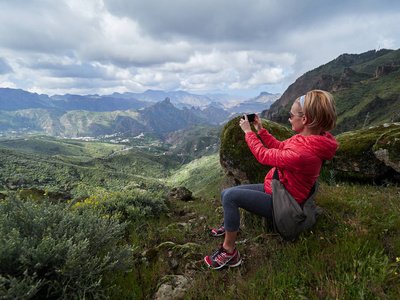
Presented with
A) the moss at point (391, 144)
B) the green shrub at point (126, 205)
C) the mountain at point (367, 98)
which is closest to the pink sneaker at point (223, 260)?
the green shrub at point (126, 205)

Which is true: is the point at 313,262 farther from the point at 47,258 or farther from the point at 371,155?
the point at 371,155

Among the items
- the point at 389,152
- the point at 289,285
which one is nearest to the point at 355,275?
the point at 289,285

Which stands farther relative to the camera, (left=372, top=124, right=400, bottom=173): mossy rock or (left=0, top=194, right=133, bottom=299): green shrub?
(left=372, top=124, right=400, bottom=173): mossy rock

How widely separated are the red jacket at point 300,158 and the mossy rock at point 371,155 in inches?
230

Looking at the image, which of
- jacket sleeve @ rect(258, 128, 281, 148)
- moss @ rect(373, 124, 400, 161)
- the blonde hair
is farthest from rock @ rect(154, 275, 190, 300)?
moss @ rect(373, 124, 400, 161)

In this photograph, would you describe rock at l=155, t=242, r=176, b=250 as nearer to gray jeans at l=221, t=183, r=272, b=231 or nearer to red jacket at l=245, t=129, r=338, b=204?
gray jeans at l=221, t=183, r=272, b=231

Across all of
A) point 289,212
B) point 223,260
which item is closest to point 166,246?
point 223,260

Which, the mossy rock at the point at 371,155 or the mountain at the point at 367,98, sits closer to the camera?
the mossy rock at the point at 371,155

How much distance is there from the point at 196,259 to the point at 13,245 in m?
3.14

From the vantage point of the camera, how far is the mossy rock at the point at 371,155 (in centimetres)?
655

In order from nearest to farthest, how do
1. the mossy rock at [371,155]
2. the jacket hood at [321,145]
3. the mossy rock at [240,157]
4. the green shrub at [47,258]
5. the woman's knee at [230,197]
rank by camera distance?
the green shrub at [47,258], the jacket hood at [321,145], the woman's knee at [230,197], the mossy rock at [371,155], the mossy rock at [240,157]

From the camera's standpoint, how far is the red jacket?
2.89m

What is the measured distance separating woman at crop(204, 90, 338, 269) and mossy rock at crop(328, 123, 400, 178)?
5844 millimetres

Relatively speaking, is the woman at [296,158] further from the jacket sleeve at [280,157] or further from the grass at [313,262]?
the grass at [313,262]
